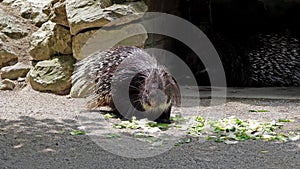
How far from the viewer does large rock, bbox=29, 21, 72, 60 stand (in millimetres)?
6477

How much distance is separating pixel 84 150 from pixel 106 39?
2.57 m

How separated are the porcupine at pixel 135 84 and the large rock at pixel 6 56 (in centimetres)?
222

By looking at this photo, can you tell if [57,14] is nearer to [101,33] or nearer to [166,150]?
[101,33]

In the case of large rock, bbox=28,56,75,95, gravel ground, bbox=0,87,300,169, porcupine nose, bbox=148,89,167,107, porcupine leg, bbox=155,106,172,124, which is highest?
large rock, bbox=28,56,75,95

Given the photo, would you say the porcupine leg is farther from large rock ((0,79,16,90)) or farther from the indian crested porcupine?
the indian crested porcupine

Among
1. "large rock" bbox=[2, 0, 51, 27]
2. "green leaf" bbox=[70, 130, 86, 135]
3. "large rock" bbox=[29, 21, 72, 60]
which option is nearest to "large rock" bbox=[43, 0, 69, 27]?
"large rock" bbox=[29, 21, 72, 60]

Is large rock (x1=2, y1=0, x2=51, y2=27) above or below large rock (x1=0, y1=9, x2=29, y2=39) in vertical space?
above

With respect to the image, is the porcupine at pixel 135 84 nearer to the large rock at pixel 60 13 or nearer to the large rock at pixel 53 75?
the large rock at pixel 53 75

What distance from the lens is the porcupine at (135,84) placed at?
4617 millimetres

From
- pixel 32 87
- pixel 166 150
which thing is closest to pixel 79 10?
pixel 32 87

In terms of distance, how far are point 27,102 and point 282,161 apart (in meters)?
3.33

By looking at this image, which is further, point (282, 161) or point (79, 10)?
point (79, 10)

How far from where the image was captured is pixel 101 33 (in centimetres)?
601

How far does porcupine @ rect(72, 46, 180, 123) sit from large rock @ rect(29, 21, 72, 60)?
1.25 meters
